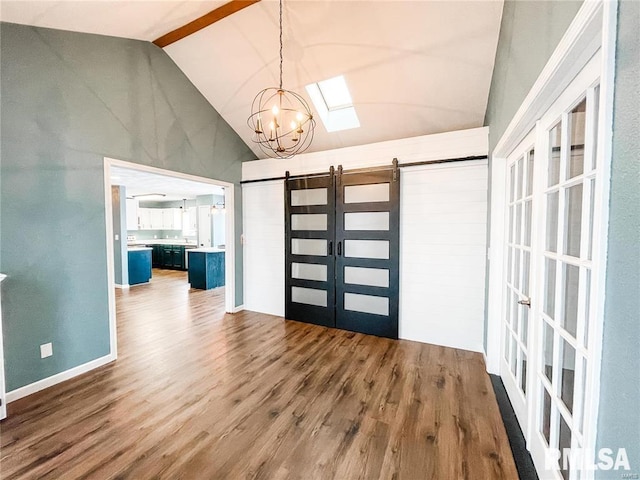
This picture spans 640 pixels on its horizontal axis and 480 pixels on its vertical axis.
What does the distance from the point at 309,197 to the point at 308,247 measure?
76cm

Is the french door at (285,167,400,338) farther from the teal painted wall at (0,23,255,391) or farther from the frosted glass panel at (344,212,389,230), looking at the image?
the teal painted wall at (0,23,255,391)

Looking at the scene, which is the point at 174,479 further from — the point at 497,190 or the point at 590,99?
the point at 497,190

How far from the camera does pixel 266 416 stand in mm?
2211

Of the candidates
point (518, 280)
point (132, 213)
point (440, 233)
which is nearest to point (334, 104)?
point (440, 233)

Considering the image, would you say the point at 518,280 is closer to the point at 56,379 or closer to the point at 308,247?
the point at 308,247

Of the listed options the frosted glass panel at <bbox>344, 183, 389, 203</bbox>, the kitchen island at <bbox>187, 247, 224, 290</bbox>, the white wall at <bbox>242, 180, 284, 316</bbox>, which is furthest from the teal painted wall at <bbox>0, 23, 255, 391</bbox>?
the kitchen island at <bbox>187, 247, 224, 290</bbox>

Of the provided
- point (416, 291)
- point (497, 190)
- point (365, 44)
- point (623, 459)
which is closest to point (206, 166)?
point (365, 44)

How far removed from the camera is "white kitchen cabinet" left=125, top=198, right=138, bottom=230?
379 inches

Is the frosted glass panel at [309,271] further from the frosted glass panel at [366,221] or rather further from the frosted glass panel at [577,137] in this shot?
the frosted glass panel at [577,137]

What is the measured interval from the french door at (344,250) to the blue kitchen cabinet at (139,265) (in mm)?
4924

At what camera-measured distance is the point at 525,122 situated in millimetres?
1799

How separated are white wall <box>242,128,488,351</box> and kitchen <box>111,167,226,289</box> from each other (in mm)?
4452

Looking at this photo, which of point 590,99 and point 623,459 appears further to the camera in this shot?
point 590,99

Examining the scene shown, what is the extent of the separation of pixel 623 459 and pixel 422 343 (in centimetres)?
290
